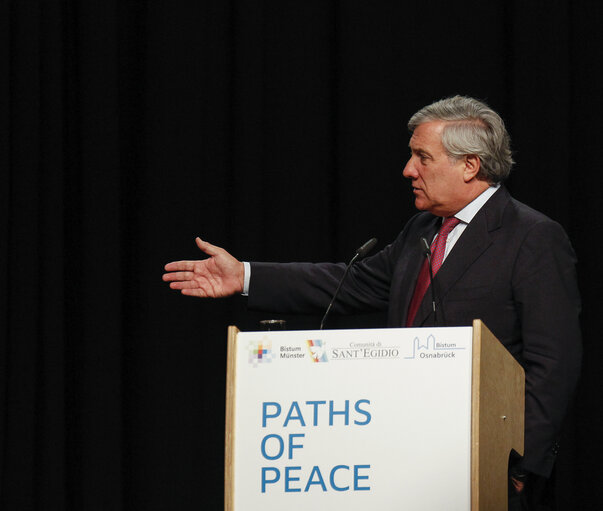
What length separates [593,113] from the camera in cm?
339

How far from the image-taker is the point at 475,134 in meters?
2.65

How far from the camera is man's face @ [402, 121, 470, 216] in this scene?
8.64 ft

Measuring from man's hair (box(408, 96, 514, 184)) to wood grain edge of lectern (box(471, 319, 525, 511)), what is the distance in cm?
71

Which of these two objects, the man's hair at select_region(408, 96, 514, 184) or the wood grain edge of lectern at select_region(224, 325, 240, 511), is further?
the man's hair at select_region(408, 96, 514, 184)

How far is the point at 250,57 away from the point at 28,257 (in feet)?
3.66

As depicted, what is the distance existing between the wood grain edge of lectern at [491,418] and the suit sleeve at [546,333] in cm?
14

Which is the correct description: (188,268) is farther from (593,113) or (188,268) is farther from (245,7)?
(593,113)

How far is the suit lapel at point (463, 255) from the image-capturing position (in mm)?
2449

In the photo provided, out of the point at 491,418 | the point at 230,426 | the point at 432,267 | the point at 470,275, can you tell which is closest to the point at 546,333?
the point at 470,275

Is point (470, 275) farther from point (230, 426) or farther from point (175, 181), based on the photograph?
point (175, 181)

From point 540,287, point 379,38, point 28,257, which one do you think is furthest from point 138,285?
point 540,287

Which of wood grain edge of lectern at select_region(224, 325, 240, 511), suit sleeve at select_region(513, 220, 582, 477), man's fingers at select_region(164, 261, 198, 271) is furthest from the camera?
man's fingers at select_region(164, 261, 198, 271)

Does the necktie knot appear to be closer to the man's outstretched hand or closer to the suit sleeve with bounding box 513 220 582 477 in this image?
the suit sleeve with bounding box 513 220 582 477

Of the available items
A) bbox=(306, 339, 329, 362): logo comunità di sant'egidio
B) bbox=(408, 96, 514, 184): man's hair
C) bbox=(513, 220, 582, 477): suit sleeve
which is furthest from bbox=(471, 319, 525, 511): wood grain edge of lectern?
bbox=(408, 96, 514, 184): man's hair
